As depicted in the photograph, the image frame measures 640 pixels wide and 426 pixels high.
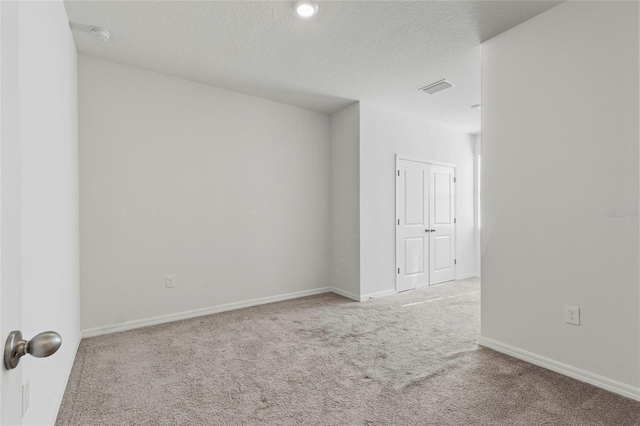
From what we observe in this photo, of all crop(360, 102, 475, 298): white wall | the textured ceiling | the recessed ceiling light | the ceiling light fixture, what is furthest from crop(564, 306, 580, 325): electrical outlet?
the ceiling light fixture

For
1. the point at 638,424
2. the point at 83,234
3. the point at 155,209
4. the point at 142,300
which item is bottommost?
the point at 638,424

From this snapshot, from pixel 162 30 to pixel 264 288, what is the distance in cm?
297

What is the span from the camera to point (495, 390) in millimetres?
2137

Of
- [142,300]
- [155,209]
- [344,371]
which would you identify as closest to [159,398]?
[344,371]

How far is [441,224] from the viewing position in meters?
5.41

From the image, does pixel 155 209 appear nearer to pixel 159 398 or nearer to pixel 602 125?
pixel 159 398

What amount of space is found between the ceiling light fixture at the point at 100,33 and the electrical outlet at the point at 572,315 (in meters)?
4.15

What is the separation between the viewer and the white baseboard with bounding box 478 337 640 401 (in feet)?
6.72

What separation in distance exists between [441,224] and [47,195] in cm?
504

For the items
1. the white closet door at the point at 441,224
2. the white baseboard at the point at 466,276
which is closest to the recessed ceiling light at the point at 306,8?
the white closet door at the point at 441,224

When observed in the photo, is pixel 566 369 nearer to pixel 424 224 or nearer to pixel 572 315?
pixel 572 315

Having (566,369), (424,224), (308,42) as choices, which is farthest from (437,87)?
(566,369)

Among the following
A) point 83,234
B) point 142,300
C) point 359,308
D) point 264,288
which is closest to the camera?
point 83,234

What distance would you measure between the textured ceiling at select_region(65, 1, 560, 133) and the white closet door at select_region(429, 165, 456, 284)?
64.8 inches
